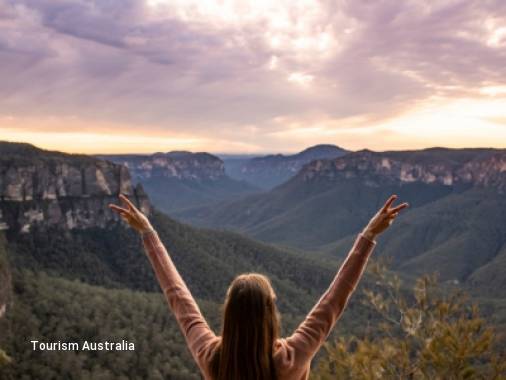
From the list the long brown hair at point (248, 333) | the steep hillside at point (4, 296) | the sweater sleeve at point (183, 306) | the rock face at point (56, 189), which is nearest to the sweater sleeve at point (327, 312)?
the long brown hair at point (248, 333)

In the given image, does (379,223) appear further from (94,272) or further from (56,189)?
(56,189)

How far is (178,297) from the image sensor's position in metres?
4.15

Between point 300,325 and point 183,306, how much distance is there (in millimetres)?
988

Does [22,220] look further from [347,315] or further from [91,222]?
[347,315]

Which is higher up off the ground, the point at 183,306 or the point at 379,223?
the point at 379,223

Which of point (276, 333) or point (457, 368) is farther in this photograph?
point (457, 368)

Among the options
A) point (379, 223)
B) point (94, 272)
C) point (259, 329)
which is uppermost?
point (379, 223)

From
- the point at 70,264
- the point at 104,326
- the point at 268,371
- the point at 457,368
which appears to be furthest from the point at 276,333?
the point at 70,264

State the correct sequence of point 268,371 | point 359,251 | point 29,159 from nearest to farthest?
1. point 268,371
2. point 359,251
3. point 29,159

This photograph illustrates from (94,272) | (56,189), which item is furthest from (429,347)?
(56,189)

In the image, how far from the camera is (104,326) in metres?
61.1

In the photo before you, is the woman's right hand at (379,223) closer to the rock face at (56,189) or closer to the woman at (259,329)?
the woman at (259,329)

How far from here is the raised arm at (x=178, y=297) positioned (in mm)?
3881

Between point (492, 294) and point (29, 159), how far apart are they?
12115cm
